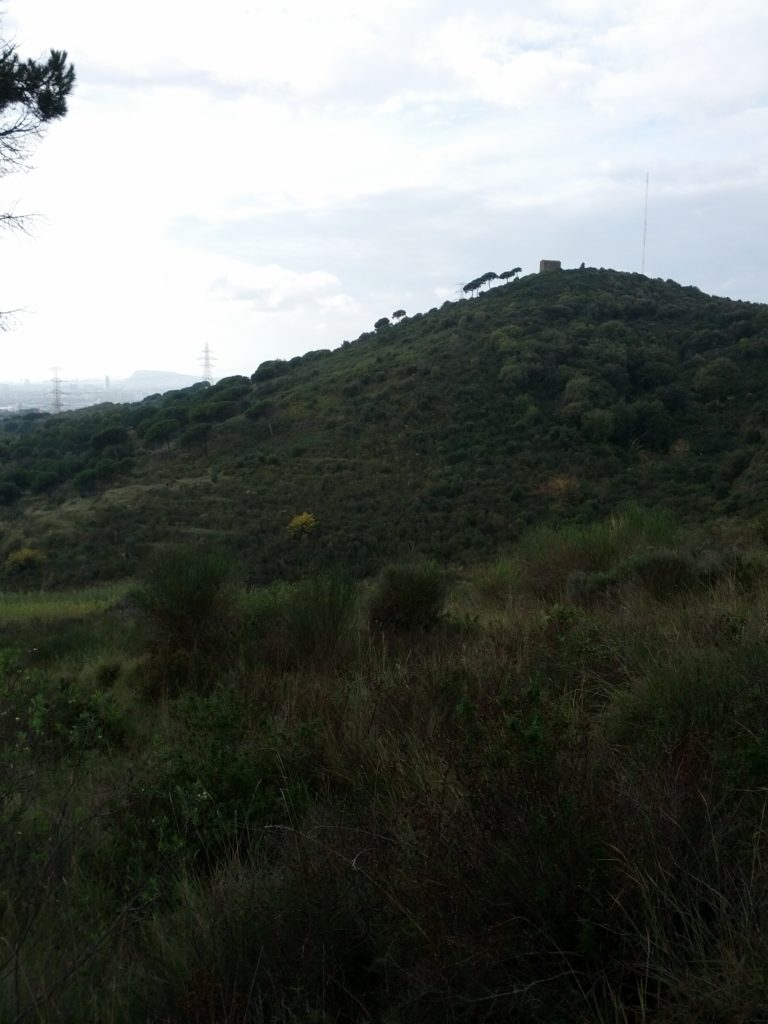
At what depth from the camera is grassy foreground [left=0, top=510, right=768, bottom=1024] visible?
6.88 ft

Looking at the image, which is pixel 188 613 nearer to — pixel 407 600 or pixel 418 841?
pixel 407 600

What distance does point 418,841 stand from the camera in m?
2.57

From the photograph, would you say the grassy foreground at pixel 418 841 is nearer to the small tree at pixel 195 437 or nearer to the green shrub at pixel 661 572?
the green shrub at pixel 661 572

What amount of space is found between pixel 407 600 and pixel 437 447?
95.3 ft

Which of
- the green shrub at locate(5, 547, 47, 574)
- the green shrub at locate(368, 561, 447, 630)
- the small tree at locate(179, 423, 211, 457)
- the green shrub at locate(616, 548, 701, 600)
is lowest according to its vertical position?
the green shrub at locate(5, 547, 47, 574)

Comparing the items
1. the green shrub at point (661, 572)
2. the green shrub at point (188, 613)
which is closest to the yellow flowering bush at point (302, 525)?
the green shrub at point (188, 613)

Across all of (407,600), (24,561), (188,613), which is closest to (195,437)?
(24,561)

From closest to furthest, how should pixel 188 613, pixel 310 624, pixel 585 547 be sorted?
pixel 310 624 → pixel 188 613 → pixel 585 547

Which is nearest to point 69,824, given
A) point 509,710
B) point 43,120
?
point 509,710

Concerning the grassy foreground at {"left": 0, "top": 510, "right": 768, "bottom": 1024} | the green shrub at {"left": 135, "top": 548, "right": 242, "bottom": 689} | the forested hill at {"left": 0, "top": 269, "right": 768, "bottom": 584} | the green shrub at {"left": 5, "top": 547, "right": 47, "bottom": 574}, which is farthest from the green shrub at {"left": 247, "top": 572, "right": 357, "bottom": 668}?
the green shrub at {"left": 5, "top": 547, "right": 47, "bottom": 574}

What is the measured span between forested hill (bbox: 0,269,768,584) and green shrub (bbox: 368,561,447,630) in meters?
15.5

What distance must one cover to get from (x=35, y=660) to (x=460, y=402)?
31.7 m

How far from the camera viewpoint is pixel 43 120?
33.9ft

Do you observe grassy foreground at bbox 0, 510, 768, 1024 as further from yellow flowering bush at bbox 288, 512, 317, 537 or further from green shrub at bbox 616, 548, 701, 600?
yellow flowering bush at bbox 288, 512, 317, 537
